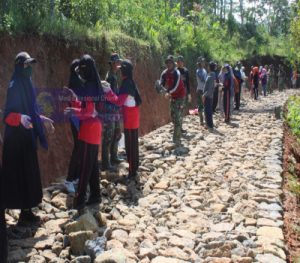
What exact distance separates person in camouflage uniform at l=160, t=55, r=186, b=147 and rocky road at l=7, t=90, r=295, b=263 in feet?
2.97

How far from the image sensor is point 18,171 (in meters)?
4.91

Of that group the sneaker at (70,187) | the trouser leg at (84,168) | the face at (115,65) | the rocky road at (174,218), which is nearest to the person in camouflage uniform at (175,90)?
the rocky road at (174,218)

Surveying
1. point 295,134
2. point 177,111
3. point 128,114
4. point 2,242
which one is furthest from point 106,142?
point 295,134

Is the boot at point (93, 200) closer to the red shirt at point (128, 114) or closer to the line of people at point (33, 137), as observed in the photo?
the line of people at point (33, 137)

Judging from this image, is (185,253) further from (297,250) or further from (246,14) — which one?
(246,14)

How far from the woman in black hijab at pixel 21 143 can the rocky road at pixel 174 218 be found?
0.41 metres

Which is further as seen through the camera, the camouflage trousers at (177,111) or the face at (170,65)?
the camouflage trousers at (177,111)

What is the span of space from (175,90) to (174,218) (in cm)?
449

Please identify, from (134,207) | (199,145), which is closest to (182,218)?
(134,207)

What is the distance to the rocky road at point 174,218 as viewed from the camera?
450 cm

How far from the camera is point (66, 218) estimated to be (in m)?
5.37

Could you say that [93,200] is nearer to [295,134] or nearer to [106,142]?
[106,142]

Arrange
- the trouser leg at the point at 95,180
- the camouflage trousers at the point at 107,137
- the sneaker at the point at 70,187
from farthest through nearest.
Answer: the camouflage trousers at the point at 107,137 → the sneaker at the point at 70,187 → the trouser leg at the point at 95,180

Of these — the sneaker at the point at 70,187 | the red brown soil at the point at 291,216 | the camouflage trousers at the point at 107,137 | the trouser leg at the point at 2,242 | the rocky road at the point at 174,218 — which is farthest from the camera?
the camouflage trousers at the point at 107,137
